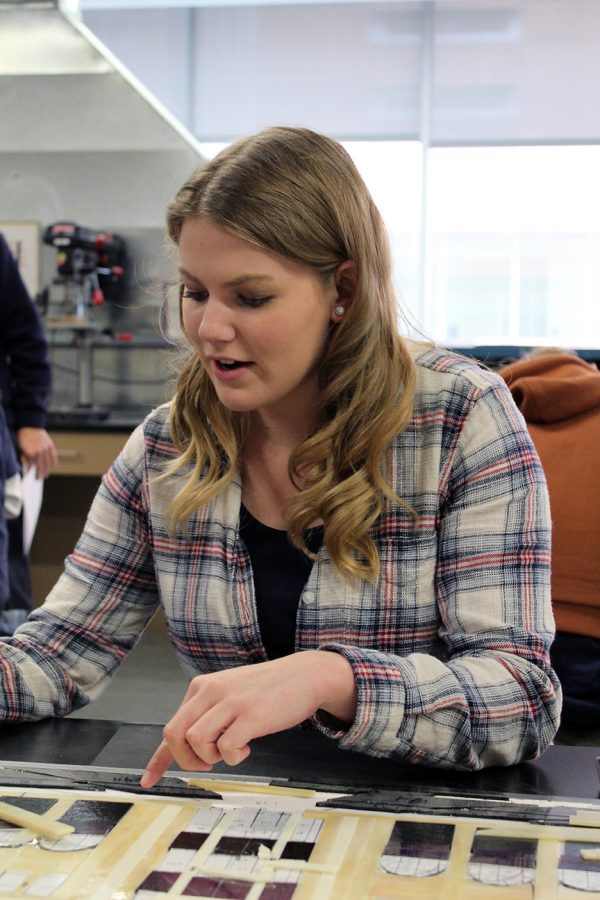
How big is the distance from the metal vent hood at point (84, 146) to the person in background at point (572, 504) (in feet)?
8.94

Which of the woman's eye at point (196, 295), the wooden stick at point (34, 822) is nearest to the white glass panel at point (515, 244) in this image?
the woman's eye at point (196, 295)

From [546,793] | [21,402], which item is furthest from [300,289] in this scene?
[21,402]

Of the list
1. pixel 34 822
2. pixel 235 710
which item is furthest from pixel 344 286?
pixel 34 822

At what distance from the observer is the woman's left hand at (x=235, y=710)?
866 millimetres

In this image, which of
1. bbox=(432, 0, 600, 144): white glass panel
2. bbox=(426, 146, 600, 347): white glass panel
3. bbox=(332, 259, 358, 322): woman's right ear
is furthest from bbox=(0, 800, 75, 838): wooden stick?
bbox=(432, 0, 600, 144): white glass panel

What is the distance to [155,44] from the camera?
5730mm

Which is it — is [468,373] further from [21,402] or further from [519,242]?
[519,242]

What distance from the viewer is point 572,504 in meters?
1.68

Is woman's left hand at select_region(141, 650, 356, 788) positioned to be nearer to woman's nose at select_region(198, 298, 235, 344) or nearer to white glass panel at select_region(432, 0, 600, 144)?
woman's nose at select_region(198, 298, 235, 344)

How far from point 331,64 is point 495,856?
522 cm

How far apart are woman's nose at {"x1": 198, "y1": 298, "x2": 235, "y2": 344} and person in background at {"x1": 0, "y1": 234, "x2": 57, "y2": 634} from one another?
188 centimetres

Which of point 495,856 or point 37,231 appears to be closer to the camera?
point 495,856

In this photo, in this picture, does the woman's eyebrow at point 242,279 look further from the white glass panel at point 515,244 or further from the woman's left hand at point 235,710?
the white glass panel at point 515,244

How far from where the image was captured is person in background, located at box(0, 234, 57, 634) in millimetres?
2898
